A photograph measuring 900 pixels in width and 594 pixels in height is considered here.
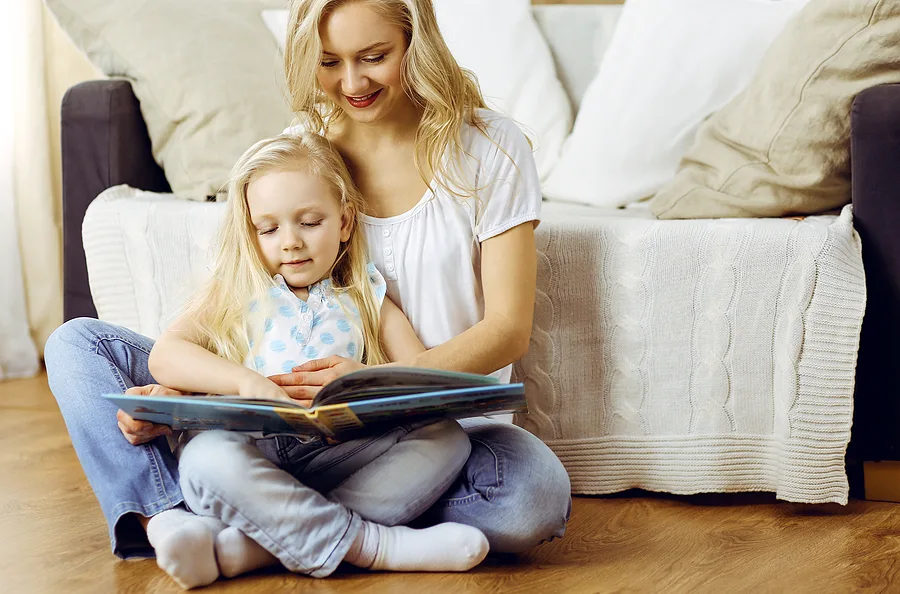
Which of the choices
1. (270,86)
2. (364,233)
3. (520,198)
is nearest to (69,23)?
(270,86)

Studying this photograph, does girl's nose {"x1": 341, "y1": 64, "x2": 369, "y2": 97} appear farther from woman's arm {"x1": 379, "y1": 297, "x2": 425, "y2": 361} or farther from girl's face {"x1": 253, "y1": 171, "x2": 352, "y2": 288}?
woman's arm {"x1": 379, "y1": 297, "x2": 425, "y2": 361}

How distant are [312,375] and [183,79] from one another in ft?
3.17

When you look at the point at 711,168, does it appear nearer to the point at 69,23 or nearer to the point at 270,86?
the point at 270,86

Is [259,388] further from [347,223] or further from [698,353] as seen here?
[698,353]

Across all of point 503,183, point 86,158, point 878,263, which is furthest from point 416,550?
point 86,158

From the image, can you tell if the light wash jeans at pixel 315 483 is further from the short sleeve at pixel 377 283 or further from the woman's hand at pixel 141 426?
the short sleeve at pixel 377 283

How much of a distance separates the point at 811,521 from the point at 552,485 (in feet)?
1.35

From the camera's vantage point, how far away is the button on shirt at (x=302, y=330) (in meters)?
1.25

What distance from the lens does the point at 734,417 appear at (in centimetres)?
144

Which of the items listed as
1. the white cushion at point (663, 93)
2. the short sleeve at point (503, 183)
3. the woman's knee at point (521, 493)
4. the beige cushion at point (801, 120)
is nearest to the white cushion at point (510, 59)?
the white cushion at point (663, 93)

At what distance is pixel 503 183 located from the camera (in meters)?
1.33

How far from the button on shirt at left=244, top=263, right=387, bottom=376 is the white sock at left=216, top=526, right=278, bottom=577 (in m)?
0.20

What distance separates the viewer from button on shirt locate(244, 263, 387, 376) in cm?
125

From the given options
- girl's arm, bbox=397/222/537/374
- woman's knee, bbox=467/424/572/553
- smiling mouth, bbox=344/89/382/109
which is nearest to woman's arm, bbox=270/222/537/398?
girl's arm, bbox=397/222/537/374
